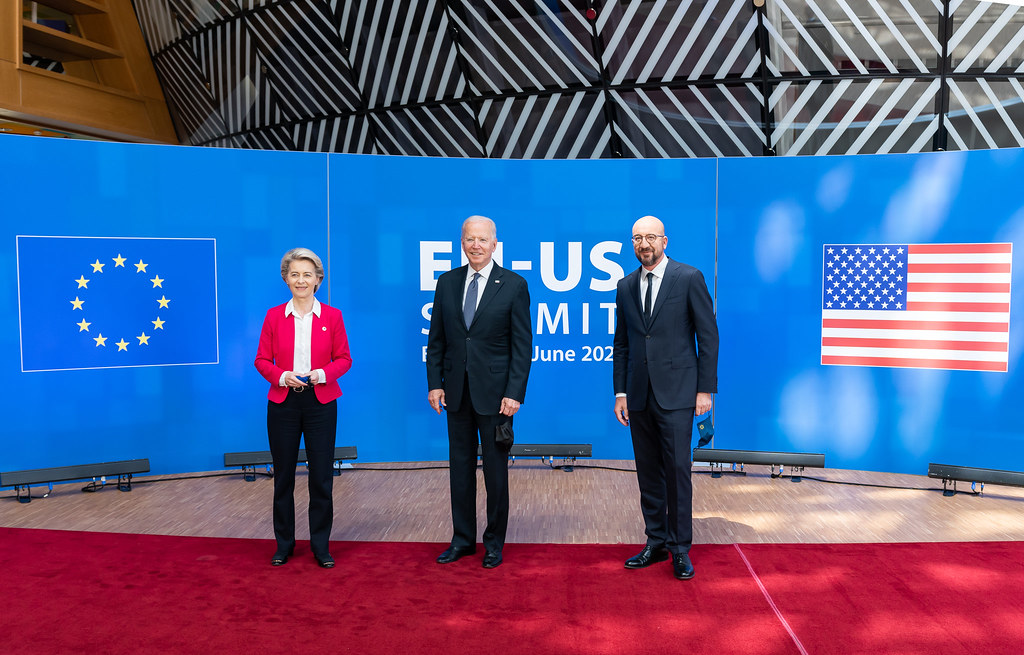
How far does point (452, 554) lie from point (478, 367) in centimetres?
97

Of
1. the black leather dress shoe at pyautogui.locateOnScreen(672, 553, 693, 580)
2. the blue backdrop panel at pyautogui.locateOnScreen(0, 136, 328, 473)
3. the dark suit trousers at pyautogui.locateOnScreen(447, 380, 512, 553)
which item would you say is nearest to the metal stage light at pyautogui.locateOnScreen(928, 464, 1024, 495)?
the black leather dress shoe at pyautogui.locateOnScreen(672, 553, 693, 580)

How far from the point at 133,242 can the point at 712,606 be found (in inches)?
178

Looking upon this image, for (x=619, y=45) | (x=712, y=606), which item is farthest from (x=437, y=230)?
(x=619, y=45)

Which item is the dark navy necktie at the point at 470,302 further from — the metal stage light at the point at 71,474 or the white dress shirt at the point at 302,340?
the metal stage light at the point at 71,474

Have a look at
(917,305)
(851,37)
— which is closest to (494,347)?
(917,305)

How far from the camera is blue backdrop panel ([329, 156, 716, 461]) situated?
5.53m

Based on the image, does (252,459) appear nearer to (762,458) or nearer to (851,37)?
(762,458)

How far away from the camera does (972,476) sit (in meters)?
4.81

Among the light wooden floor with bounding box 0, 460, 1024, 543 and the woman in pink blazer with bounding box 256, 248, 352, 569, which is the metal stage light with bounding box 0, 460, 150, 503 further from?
the woman in pink blazer with bounding box 256, 248, 352, 569

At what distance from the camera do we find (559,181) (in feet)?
18.4

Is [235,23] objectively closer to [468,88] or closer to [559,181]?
[468,88]

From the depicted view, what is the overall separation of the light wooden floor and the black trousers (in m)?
0.46

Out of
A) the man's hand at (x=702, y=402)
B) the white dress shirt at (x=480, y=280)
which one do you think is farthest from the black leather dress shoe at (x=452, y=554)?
the man's hand at (x=702, y=402)

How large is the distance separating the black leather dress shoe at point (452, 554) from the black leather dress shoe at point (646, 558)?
836 millimetres
